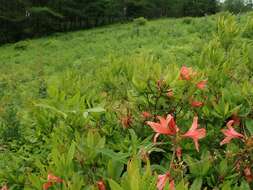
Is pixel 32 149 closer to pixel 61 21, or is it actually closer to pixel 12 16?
pixel 12 16

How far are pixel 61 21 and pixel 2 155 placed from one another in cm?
2713

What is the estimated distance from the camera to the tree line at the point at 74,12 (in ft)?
86.1

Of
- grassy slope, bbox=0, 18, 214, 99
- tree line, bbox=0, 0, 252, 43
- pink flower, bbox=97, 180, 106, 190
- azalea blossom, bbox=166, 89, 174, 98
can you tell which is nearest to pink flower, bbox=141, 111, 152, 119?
azalea blossom, bbox=166, 89, 174, 98

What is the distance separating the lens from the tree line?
2625 cm

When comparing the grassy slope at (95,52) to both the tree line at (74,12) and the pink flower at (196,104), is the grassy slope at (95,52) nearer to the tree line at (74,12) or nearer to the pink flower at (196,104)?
the pink flower at (196,104)

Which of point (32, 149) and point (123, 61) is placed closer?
point (123, 61)

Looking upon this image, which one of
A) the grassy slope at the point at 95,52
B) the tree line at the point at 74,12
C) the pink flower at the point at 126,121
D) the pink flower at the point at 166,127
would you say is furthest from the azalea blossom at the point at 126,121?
the tree line at the point at 74,12

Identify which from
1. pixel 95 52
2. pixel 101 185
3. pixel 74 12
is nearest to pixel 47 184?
pixel 101 185

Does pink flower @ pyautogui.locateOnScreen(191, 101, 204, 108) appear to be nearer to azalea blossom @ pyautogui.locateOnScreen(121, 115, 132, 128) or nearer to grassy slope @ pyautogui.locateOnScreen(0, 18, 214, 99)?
azalea blossom @ pyautogui.locateOnScreen(121, 115, 132, 128)

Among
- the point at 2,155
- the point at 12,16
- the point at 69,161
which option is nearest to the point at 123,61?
the point at 69,161

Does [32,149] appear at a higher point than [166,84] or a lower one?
lower

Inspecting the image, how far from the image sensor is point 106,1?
30062 mm

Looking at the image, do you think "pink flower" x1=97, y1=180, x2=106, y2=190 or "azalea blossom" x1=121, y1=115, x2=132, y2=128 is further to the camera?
"azalea blossom" x1=121, y1=115, x2=132, y2=128

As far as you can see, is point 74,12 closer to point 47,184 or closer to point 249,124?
point 249,124
